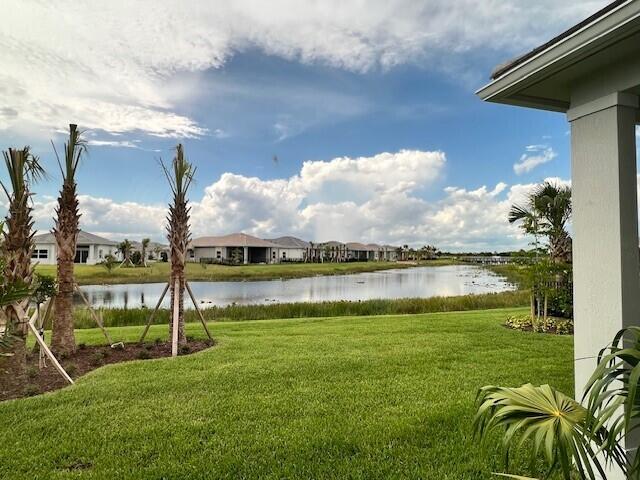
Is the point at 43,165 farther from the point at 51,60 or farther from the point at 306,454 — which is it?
the point at 306,454

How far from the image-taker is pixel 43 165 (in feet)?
20.9

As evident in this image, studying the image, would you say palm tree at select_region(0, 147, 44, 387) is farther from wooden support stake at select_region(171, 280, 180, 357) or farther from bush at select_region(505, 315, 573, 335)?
bush at select_region(505, 315, 573, 335)

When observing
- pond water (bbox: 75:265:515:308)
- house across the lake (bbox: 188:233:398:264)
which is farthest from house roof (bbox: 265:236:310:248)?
pond water (bbox: 75:265:515:308)

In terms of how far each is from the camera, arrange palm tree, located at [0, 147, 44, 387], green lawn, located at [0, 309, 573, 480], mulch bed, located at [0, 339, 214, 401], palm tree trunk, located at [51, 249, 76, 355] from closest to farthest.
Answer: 1. green lawn, located at [0, 309, 573, 480]
2. mulch bed, located at [0, 339, 214, 401]
3. palm tree, located at [0, 147, 44, 387]
4. palm tree trunk, located at [51, 249, 76, 355]

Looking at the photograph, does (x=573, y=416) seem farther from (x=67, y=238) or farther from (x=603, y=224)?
(x=67, y=238)

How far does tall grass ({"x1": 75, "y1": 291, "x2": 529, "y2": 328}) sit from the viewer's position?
12.0m

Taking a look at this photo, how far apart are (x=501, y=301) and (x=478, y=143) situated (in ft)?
19.4

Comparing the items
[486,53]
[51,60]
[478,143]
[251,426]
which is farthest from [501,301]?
[51,60]

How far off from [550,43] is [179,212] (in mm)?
6492

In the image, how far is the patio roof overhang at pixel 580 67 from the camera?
7.51 feet

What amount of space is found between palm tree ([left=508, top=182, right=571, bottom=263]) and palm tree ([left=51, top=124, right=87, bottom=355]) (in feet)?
32.3

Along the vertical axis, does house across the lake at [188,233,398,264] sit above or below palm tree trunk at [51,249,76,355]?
above

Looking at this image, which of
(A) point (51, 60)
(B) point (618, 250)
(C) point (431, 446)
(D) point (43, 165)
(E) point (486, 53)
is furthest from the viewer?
(E) point (486, 53)

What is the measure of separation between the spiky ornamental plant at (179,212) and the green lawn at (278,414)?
1.65 metres
